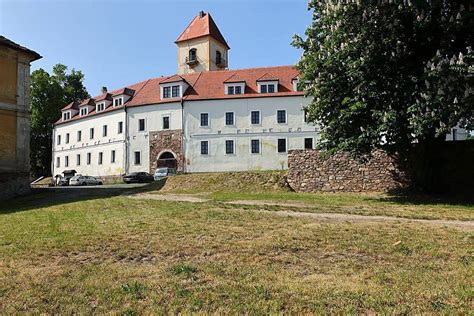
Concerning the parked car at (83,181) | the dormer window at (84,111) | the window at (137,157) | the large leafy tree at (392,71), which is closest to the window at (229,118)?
the window at (137,157)

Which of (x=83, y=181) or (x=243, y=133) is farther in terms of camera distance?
(x=83, y=181)

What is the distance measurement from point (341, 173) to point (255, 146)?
63.6ft

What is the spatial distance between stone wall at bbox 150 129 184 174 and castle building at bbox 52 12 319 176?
0.10 metres

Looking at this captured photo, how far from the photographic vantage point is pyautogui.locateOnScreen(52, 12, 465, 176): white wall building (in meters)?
40.6

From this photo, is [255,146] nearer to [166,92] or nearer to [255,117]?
[255,117]

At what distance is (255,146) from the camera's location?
135ft

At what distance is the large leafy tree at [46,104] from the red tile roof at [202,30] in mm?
19313

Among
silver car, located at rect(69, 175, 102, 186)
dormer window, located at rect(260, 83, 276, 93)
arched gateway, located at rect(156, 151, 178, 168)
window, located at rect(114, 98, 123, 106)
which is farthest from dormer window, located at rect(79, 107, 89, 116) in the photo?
dormer window, located at rect(260, 83, 276, 93)

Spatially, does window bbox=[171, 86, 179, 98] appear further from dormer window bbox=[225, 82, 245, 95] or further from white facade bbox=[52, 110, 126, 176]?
white facade bbox=[52, 110, 126, 176]

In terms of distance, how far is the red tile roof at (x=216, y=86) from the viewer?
41.7 metres

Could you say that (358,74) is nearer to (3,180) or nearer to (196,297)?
(196,297)

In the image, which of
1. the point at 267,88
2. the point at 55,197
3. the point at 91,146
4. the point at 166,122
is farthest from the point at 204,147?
the point at 55,197

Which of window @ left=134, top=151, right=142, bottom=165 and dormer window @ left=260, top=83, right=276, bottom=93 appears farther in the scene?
window @ left=134, top=151, right=142, bottom=165

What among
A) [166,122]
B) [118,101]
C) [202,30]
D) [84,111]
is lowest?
[166,122]
